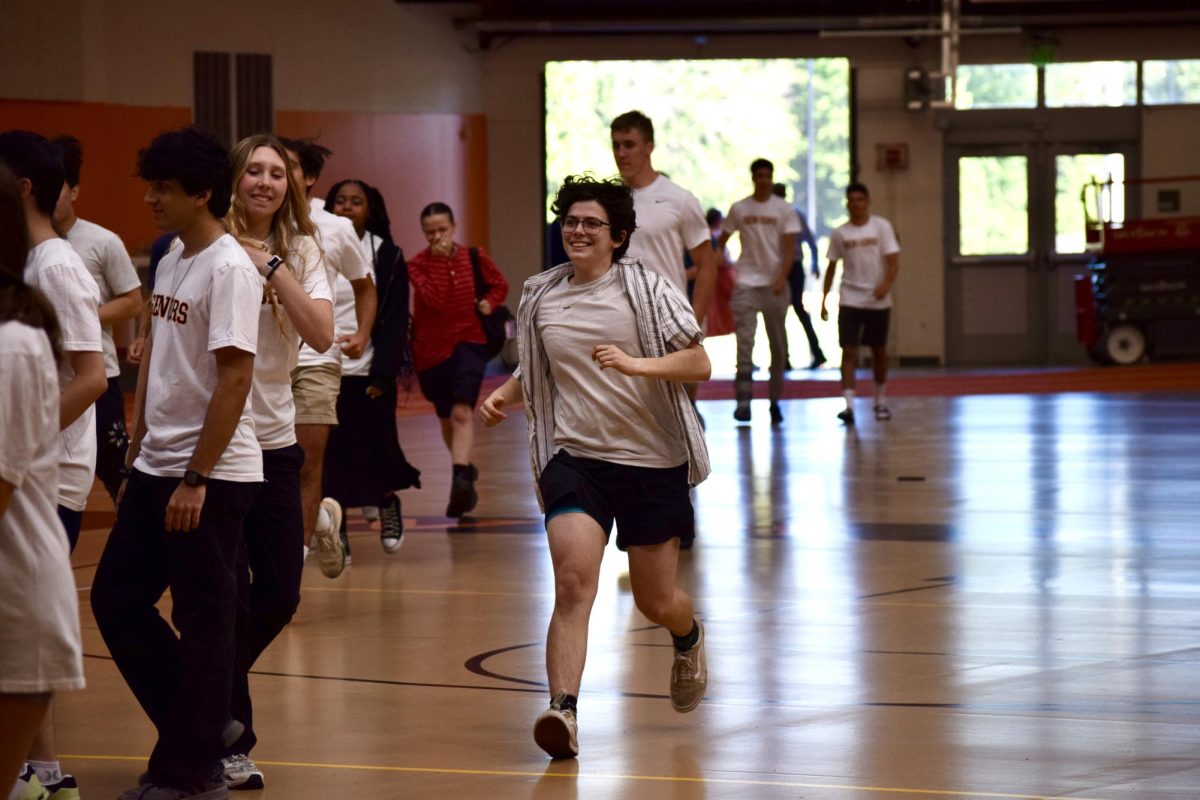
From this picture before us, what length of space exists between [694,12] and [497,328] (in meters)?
13.6

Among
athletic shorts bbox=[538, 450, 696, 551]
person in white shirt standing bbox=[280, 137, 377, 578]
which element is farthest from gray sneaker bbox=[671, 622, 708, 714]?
person in white shirt standing bbox=[280, 137, 377, 578]

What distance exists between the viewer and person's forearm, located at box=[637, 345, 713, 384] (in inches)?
207

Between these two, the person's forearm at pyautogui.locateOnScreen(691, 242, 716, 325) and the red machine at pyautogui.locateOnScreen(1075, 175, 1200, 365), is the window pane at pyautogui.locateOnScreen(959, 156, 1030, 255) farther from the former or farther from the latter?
the person's forearm at pyautogui.locateOnScreen(691, 242, 716, 325)

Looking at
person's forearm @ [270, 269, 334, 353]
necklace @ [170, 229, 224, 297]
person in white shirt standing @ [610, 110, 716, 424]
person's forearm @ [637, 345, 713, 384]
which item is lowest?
person's forearm @ [637, 345, 713, 384]

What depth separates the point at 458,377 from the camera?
10.1m

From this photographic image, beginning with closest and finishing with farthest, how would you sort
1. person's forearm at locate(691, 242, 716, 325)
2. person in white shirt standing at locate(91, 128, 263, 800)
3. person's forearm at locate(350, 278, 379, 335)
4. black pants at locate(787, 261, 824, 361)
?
person in white shirt standing at locate(91, 128, 263, 800)
person's forearm at locate(350, 278, 379, 335)
person's forearm at locate(691, 242, 716, 325)
black pants at locate(787, 261, 824, 361)

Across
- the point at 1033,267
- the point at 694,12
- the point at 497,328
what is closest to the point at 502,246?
the point at 694,12

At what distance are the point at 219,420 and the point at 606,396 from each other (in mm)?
1384

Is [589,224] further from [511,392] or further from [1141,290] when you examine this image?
[1141,290]

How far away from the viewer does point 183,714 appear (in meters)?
4.53

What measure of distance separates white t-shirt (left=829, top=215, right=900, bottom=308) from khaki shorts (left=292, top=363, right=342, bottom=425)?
910cm

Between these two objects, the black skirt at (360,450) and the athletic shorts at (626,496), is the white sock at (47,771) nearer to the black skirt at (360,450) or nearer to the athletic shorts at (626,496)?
the athletic shorts at (626,496)

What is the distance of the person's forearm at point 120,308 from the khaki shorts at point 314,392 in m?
1.41

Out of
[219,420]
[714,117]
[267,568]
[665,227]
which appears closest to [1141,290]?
[714,117]
